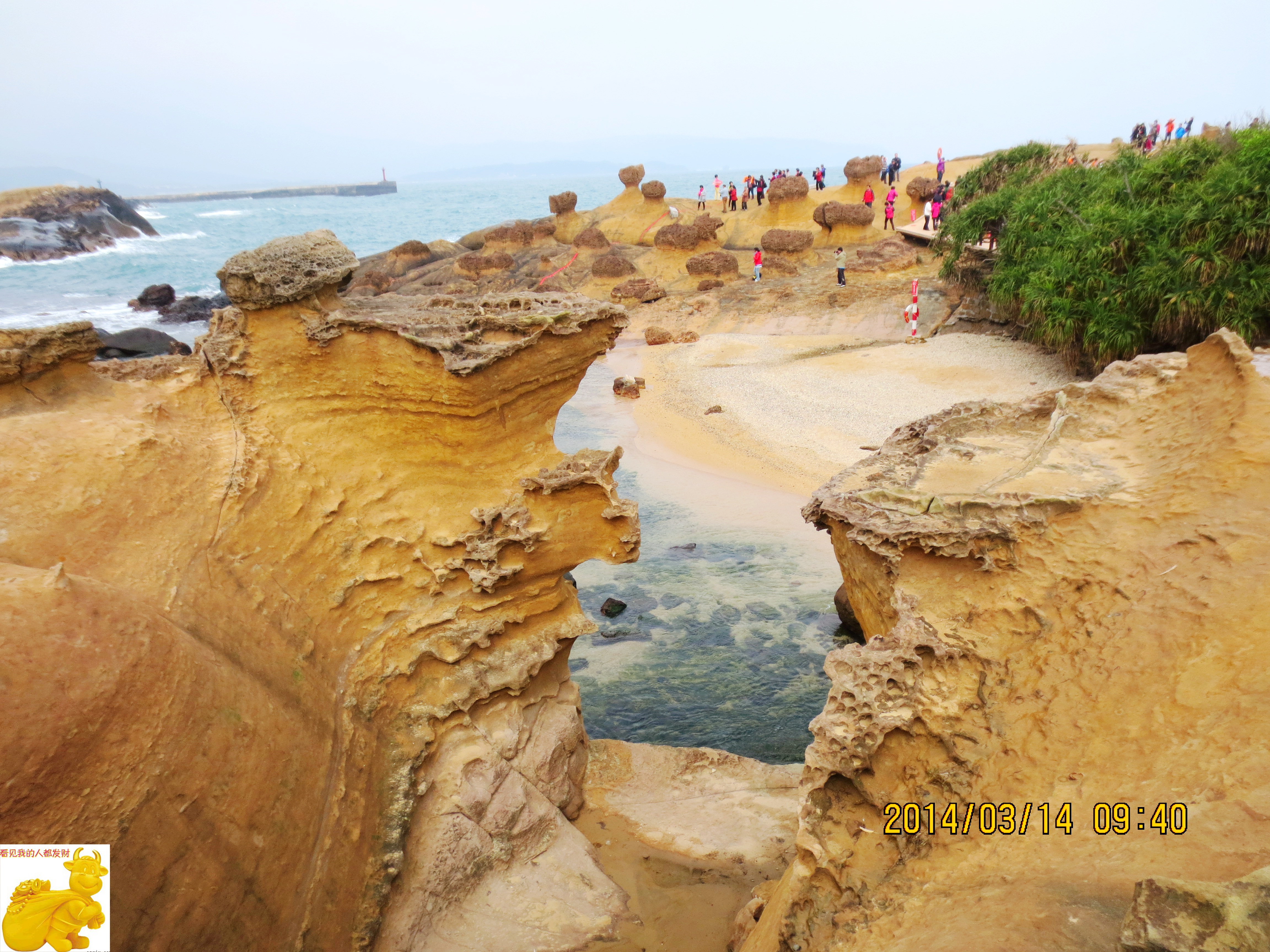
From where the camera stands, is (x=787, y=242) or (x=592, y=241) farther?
(x=592, y=241)

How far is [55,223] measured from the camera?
47906 millimetres

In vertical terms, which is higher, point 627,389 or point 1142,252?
point 1142,252

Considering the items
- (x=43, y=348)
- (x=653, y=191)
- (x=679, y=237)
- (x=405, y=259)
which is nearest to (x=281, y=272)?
(x=43, y=348)

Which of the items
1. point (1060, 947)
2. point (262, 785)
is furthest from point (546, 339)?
point (1060, 947)

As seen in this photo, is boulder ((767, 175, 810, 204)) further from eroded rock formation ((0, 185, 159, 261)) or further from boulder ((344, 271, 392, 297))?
eroded rock formation ((0, 185, 159, 261))

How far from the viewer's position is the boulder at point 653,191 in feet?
108

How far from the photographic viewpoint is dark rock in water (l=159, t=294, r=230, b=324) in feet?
93.7

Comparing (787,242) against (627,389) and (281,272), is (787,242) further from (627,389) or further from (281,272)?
(281,272)

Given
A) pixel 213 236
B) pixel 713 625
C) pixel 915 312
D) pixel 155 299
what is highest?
pixel 915 312

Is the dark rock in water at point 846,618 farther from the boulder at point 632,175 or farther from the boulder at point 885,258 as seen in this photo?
the boulder at point 632,175

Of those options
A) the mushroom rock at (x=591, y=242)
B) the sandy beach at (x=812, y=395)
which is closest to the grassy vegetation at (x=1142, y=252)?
the sandy beach at (x=812, y=395)

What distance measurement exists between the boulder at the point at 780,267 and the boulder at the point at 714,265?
3.71 feet

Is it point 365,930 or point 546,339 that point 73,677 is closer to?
point 365,930

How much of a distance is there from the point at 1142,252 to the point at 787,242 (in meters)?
14.3
